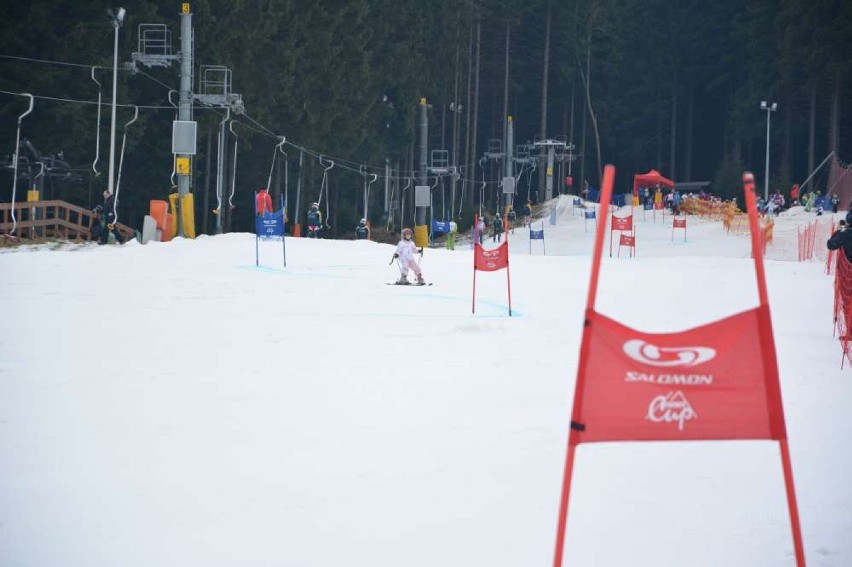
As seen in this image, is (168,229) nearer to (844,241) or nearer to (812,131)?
(844,241)

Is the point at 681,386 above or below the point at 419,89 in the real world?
below

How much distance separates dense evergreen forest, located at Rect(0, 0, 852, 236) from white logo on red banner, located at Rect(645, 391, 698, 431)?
33221 millimetres

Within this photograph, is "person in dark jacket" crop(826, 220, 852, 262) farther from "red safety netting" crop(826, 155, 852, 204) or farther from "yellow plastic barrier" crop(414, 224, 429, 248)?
"yellow plastic barrier" crop(414, 224, 429, 248)

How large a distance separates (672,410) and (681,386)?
0.36 feet

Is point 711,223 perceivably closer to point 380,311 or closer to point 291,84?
point 291,84

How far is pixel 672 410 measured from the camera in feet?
16.8

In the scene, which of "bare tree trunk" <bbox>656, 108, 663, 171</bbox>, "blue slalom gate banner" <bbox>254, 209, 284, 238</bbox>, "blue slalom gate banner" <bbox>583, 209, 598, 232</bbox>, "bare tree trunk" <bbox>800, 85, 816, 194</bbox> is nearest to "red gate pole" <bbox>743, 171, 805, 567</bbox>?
"blue slalom gate banner" <bbox>254, 209, 284, 238</bbox>

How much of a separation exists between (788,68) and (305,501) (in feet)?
218

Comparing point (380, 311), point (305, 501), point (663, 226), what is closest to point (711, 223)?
point (663, 226)

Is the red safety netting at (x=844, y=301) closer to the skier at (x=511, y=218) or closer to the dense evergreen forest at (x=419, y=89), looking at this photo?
the dense evergreen forest at (x=419, y=89)

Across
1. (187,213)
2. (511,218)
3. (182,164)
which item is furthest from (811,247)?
(511,218)

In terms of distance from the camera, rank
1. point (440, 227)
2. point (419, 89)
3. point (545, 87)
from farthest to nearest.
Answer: point (545, 87) < point (419, 89) < point (440, 227)

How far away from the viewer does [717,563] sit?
6.00 m

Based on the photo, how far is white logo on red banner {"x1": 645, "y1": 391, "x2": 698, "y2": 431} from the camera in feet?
16.7
